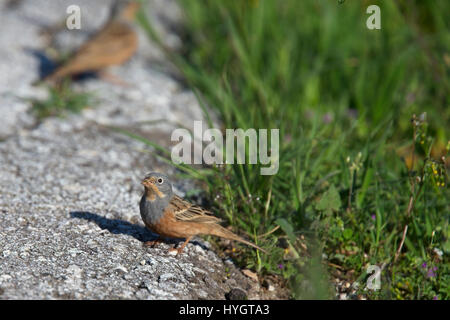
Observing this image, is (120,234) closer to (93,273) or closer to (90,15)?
(93,273)

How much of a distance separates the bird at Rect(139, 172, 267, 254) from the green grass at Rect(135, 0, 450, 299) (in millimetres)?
253

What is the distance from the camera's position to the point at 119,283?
3.21 meters

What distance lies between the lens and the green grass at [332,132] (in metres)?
3.74

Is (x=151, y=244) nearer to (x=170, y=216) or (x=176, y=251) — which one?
(x=176, y=251)

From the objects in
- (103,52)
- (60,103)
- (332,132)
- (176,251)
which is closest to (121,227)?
(176,251)

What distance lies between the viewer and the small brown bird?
6320 millimetres

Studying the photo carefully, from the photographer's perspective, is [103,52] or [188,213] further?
[103,52]

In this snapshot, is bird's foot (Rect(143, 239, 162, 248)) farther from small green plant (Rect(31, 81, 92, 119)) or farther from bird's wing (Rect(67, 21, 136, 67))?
bird's wing (Rect(67, 21, 136, 67))

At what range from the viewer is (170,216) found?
3.60 m

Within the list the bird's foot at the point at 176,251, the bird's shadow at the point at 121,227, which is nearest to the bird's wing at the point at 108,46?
the bird's shadow at the point at 121,227

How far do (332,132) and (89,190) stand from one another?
2086 mm

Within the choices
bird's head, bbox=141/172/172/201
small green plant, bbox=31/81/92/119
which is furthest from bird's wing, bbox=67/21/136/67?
bird's head, bbox=141/172/172/201

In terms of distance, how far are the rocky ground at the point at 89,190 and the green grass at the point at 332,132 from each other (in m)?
A: 0.44

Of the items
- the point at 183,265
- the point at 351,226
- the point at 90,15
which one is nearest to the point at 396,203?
the point at 351,226
